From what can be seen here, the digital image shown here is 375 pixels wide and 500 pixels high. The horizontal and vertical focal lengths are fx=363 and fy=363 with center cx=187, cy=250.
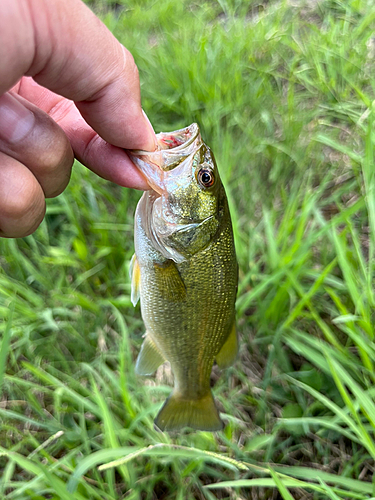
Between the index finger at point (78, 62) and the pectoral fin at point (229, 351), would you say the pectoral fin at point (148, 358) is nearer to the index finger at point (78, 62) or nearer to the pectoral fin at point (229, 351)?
the pectoral fin at point (229, 351)

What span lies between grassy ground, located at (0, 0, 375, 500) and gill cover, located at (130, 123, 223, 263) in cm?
67

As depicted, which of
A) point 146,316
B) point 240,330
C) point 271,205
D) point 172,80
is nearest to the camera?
point 146,316

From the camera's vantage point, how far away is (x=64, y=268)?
8.90ft

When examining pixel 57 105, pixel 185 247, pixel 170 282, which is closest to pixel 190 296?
pixel 170 282

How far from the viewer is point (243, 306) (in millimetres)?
2246

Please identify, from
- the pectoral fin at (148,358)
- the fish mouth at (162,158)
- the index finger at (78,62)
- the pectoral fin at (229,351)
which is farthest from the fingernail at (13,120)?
the pectoral fin at (229,351)

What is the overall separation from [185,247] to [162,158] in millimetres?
385

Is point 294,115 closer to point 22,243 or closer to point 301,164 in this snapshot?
point 301,164

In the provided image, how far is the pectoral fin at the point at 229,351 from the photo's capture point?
1798 mm

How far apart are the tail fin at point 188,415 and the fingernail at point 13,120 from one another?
1362 millimetres

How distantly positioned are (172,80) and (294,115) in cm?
118

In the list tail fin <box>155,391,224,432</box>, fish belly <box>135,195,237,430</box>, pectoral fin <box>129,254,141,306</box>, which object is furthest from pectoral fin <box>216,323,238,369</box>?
pectoral fin <box>129,254,141,306</box>

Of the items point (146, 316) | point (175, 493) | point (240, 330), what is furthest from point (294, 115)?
point (175, 493)

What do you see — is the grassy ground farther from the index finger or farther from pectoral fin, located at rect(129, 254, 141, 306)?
the index finger
